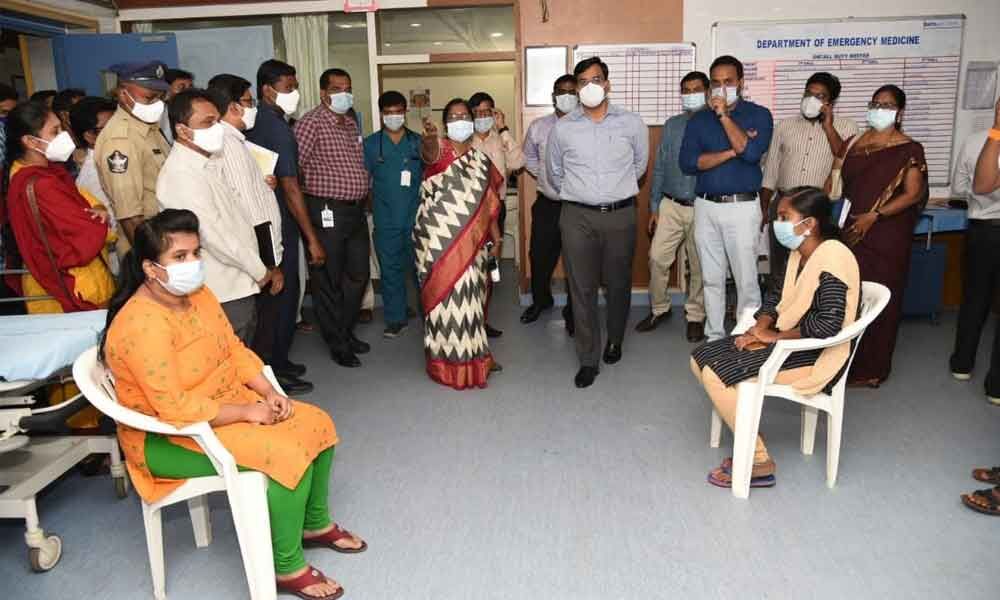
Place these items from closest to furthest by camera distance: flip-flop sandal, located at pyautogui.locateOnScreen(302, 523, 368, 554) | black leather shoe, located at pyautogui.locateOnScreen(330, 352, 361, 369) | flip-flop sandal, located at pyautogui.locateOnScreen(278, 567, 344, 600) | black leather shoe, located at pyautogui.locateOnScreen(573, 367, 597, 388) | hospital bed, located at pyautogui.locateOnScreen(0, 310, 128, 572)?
flip-flop sandal, located at pyautogui.locateOnScreen(278, 567, 344, 600) → hospital bed, located at pyautogui.locateOnScreen(0, 310, 128, 572) → flip-flop sandal, located at pyautogui.locateOnScreen(302, 523, 368, 554) → black leather shoe, located at pyautogui.locateOnScreen(573, 367, 597, 388) → black leather shoe, located at pyautogui.locateOnScreen(330, 352, 361, 369)

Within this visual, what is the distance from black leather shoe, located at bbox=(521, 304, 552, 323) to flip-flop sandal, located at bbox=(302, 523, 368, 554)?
3072mm

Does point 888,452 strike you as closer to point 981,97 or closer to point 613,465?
point 613,465

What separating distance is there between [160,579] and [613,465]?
1705 mm

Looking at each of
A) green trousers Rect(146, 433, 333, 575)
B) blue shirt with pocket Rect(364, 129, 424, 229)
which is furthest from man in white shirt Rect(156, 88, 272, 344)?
blue shirt with pocket Rect(364, 129, 424, 229)

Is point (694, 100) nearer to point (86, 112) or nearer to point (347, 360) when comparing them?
point (347, 360)

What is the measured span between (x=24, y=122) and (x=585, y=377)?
279cm

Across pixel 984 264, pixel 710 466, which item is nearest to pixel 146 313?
pixel 710 466

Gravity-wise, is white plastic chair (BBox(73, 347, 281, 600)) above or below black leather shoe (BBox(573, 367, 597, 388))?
above

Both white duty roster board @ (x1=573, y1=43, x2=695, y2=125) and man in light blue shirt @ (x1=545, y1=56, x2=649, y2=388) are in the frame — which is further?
white duty roster board @ (x1=573, y1=43, x2=695, y2=125)

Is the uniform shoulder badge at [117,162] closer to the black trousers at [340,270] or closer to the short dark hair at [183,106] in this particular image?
the short dark hair at [183,106]

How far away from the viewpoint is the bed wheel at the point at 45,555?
233 centimetres

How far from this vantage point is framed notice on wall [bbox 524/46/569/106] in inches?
215

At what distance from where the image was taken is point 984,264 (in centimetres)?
382

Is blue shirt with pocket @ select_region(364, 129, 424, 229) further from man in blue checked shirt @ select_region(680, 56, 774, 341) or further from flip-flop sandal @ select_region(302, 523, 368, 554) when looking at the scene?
flip-flop sandal @ select_region(302, 523, 368, 554)
